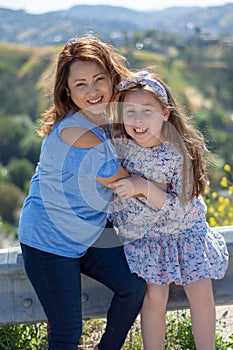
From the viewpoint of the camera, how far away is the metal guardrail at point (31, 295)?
2.69 metres

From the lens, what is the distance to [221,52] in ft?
309

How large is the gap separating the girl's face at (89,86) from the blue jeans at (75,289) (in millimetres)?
679

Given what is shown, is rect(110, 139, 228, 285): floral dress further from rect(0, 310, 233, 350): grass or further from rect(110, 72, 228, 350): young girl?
rect(0, 310, 233, 350): grass

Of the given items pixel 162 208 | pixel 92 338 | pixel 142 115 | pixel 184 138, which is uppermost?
pixel 142 115

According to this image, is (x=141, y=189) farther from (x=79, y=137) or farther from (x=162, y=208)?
(x=79, y=137)

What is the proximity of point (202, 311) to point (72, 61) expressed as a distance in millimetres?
1284

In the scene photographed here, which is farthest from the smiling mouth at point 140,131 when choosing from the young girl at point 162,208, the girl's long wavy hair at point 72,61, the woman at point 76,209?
the girl's long wavy hair at point 72,61

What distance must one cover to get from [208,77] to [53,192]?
278 ft

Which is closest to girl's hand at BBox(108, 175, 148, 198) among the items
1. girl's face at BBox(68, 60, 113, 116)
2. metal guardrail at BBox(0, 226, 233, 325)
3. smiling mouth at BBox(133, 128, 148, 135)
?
smiling mouth at BBox(133, 128, 148, 135)

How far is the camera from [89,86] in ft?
8.80

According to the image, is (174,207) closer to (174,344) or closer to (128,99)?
(128,99)

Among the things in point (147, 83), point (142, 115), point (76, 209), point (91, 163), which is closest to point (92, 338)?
point (76, 209)

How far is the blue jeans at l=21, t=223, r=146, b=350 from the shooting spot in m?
2.51

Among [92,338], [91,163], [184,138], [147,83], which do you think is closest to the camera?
[91,163]
